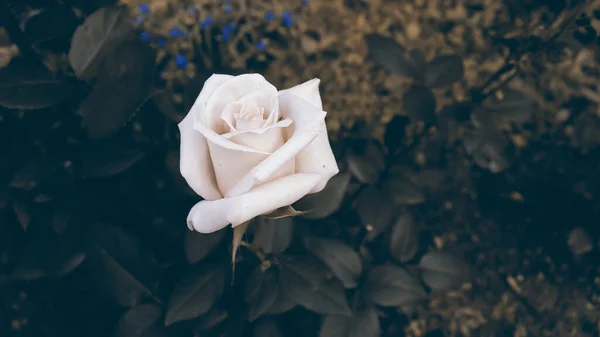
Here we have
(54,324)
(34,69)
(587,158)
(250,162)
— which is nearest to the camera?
(250,162)

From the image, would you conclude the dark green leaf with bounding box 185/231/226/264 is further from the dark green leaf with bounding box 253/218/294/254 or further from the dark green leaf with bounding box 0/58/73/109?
the dark green leaf with bounding box 0/58/73/109

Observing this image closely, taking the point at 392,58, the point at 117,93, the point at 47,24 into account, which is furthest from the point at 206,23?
the point at 117,93

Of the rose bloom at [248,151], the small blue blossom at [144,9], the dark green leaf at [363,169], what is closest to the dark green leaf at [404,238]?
the dark green leaf at [363,169]

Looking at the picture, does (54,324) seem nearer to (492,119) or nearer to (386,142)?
(386,142)

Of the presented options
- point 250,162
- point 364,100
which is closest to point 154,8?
point 364,100

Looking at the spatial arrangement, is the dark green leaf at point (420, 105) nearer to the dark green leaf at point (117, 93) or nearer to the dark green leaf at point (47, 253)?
the dark green leaf at point (117, 93)

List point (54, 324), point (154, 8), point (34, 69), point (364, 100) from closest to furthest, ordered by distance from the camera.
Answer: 1. point (34, 69)
2. point (54, 324)
3. point (364, 100)
4. point (154, 8)
